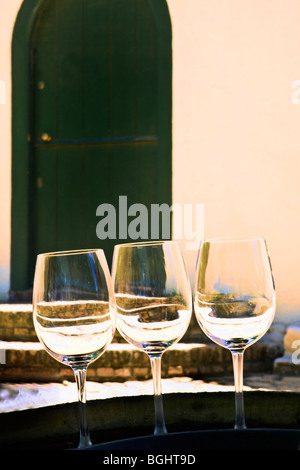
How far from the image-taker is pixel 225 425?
1012 millimetres

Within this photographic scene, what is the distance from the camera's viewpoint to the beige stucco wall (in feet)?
14.7

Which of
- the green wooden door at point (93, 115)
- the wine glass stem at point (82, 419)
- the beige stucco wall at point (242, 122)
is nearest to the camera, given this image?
the wine glass stem at point (82, 419)

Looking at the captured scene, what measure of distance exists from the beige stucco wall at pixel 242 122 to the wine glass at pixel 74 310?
366 centimetres

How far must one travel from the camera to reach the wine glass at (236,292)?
0.94 m

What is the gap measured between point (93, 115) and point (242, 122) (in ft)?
3.79

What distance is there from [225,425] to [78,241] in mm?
4102

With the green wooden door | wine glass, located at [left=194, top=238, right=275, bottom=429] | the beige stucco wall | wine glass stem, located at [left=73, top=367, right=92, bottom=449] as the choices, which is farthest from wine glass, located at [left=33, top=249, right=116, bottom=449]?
the green wooden door

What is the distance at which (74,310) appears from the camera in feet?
2.89

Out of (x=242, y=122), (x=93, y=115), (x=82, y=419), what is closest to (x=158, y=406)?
(x=82, y=419)

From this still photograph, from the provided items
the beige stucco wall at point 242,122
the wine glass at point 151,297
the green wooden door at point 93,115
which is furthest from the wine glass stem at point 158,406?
the green wooden door at point 93,115

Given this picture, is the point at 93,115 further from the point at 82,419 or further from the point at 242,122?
the point at 82,419

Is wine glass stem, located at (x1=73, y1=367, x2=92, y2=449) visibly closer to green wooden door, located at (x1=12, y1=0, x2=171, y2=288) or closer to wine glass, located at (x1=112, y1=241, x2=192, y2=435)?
wine glass, located at (x1=112, y1=241, x2=192, y2=435)

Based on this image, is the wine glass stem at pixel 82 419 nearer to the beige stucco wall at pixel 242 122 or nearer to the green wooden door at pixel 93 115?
the beige stucco wall at pixel 242 122

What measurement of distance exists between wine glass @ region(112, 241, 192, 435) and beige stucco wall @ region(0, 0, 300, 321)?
3568 mm
